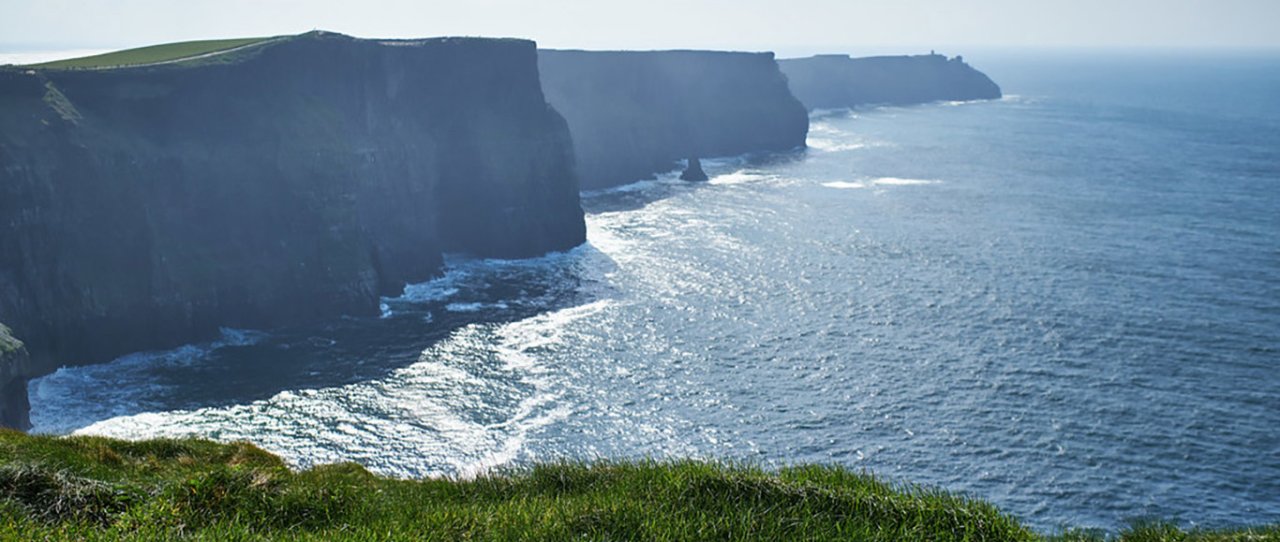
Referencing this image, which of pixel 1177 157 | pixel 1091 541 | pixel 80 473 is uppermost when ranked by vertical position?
pixel 80 473

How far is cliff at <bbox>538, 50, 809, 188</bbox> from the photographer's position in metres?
151

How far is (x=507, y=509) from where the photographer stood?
23078mm

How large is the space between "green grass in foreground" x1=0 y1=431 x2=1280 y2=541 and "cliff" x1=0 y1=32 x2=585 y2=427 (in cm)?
3832


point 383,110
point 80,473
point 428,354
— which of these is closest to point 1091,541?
point 80,473

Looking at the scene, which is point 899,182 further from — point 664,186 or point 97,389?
point 97,389

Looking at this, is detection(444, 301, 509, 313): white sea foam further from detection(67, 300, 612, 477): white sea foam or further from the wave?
the wave

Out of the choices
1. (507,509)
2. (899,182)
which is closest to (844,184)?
(899,182)

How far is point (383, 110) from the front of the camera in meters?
96.5

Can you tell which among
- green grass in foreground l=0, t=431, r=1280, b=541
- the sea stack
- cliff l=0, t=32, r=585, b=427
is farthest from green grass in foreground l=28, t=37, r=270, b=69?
the sea stack

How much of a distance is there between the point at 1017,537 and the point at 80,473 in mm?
22142

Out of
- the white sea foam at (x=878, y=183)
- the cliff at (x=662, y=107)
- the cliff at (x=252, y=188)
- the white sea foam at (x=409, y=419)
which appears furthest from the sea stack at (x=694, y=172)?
the white sea foam at (x=409, y=419)

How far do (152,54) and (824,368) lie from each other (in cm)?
6728

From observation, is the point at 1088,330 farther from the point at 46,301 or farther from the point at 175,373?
the point at 46,301

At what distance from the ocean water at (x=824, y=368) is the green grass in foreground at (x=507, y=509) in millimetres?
6826
